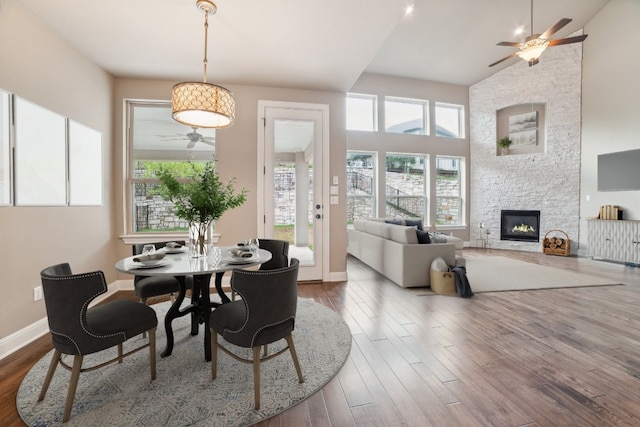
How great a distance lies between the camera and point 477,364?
2006 mm

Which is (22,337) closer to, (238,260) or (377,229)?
(238,260)

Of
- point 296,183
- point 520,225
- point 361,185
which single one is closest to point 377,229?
point 296,183

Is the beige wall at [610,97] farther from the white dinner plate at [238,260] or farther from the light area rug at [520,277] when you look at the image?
the white dinner plate at [238,260]

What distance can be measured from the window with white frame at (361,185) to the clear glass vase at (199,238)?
530cm

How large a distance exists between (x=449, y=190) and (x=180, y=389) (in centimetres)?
788

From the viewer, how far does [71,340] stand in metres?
1.47

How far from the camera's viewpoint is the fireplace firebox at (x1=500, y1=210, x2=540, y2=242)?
22.5 ft

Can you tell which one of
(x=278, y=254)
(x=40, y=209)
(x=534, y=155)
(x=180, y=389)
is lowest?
(x=180, y=389)

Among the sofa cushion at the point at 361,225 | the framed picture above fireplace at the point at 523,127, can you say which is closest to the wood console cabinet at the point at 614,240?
the framed picture above fireplace at the point at 523,127

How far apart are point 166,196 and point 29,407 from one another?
1391 mm

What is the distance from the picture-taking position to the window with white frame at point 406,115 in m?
7.53

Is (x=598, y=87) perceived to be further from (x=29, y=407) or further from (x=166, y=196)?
(x=29, y=407)

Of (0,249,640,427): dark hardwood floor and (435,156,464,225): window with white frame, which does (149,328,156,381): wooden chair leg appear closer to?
(0,249,640,427): dark hardwood floor

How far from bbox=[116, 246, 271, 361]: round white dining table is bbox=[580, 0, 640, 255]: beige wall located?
7253mm
